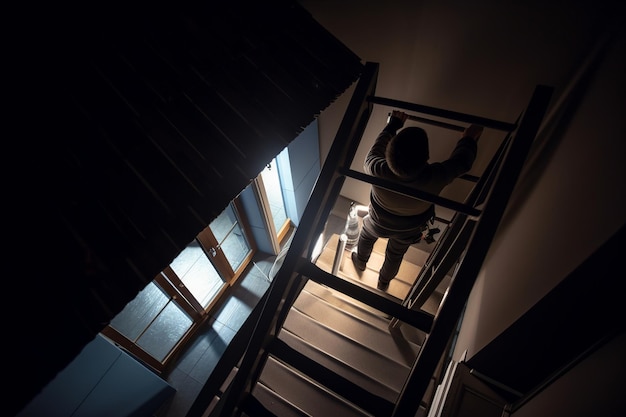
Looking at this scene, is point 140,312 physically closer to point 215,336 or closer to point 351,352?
point 215,336

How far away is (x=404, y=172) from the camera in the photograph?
1.66 m

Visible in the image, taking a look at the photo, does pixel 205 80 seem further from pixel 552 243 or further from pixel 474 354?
pixel 474 354

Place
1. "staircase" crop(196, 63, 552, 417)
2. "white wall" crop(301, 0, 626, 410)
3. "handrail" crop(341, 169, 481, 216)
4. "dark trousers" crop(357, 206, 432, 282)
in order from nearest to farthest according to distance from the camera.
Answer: "white wall" crop(301, 0, 626, 410)
"staircase" crop(196, 63, 552, 417)
"handrail" crop(341, 169, 481, 216)
"dark trousers" crop(357, 206, 432, 282)

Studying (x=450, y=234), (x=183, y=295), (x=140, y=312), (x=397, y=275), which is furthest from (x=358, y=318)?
(x=140, y=312)

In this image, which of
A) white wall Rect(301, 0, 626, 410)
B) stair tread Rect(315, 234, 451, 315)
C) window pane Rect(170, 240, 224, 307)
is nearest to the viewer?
white wall Rect(301, 0, 626, 410)

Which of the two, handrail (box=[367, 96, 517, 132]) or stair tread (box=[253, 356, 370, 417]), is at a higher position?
handrail (box=[367, 96, 517, 132])

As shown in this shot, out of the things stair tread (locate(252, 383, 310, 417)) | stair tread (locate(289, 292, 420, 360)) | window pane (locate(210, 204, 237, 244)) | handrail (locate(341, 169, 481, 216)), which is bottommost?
stair tread (locate(252, 383, 310, 417))

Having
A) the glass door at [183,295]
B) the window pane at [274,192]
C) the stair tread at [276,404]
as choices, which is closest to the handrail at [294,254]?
the stair tread at [276,404]

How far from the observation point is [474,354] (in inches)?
61.4

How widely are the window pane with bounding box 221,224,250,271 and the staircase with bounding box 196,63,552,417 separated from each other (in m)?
2.26

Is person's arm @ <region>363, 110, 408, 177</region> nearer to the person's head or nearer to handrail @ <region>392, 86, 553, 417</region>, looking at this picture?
the person's head

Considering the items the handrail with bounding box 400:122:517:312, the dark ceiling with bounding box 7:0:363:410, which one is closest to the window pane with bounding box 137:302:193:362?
the dark ceiling with bounding box 7:0:363:410

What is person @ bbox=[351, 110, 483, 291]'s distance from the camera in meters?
1.61

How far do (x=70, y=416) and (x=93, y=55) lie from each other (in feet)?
10.6
